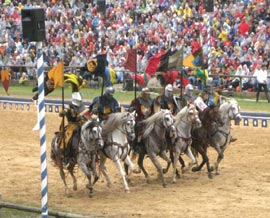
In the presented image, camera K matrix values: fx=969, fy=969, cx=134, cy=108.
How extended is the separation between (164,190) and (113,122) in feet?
5.86

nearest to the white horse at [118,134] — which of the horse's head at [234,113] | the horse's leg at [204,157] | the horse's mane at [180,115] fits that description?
the horse's mane at [180,115]

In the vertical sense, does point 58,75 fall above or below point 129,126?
above

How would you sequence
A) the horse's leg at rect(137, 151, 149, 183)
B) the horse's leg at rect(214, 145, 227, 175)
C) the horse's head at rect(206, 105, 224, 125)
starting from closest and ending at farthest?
1. the horse's leg at rect(137, 151, 149, 183)
2. the horse's head at rect(206, 105, 224, 125)
3. the horse's leg at rect(214, 145, 227, 175)

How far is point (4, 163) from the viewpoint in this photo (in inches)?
938

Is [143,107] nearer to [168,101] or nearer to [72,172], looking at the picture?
[168,101]

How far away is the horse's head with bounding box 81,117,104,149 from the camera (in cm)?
1878

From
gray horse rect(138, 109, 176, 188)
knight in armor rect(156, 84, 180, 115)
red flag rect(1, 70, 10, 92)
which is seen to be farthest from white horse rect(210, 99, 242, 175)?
red flag rect(1, 70, 10, 92)

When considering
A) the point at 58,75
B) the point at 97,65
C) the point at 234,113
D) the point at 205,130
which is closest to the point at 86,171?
the point at 58,75

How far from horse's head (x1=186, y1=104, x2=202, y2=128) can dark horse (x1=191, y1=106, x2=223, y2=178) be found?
1.89ft

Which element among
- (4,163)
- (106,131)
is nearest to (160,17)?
(4,163)

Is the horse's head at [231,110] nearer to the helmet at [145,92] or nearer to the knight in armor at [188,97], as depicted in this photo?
the knight in armor at [188,97]

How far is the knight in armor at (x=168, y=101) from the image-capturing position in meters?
21.4

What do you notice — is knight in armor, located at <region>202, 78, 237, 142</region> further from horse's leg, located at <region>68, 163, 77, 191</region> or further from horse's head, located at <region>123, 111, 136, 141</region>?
horse's leg, located at <region>68, 163, 77, 191</region>

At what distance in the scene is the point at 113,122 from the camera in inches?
766
